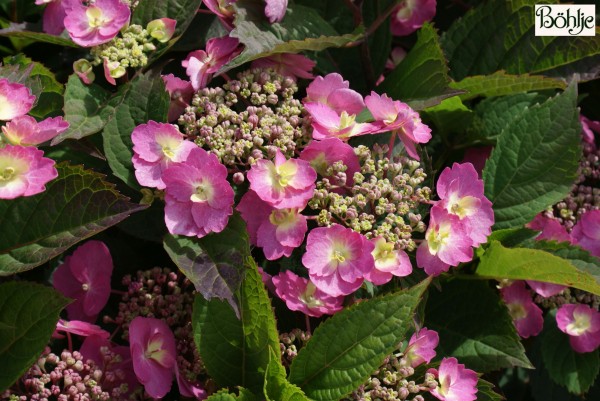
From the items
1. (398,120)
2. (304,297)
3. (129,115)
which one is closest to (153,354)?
(304,297)

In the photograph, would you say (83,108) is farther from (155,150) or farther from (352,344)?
(352,344)

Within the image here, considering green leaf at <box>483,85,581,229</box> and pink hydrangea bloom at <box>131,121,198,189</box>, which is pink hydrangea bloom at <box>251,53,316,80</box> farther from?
green leaf at <box>483,85,581,229</box>

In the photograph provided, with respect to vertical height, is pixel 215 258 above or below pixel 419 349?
above

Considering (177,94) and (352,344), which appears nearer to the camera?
(352,344)

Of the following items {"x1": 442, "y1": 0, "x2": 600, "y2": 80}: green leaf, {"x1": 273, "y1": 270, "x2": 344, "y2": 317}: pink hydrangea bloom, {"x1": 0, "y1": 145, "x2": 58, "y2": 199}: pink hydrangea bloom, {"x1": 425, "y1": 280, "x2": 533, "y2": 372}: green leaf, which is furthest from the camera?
{"x1": 442, "y1": 0, "x2": 600, "y2": 80}: green leaf

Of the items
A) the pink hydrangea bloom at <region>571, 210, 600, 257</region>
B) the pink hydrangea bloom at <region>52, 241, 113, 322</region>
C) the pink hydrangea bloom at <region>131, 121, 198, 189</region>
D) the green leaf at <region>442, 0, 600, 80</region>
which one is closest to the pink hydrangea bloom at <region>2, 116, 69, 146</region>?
the pink hydrangea bloom at <region>131, 121, 198, 189</region>

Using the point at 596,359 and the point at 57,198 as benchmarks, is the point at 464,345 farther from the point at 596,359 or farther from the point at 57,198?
the point at 57,198

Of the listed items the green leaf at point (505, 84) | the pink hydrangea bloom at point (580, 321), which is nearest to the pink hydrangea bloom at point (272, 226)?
the green leaf at point (505, 84)
